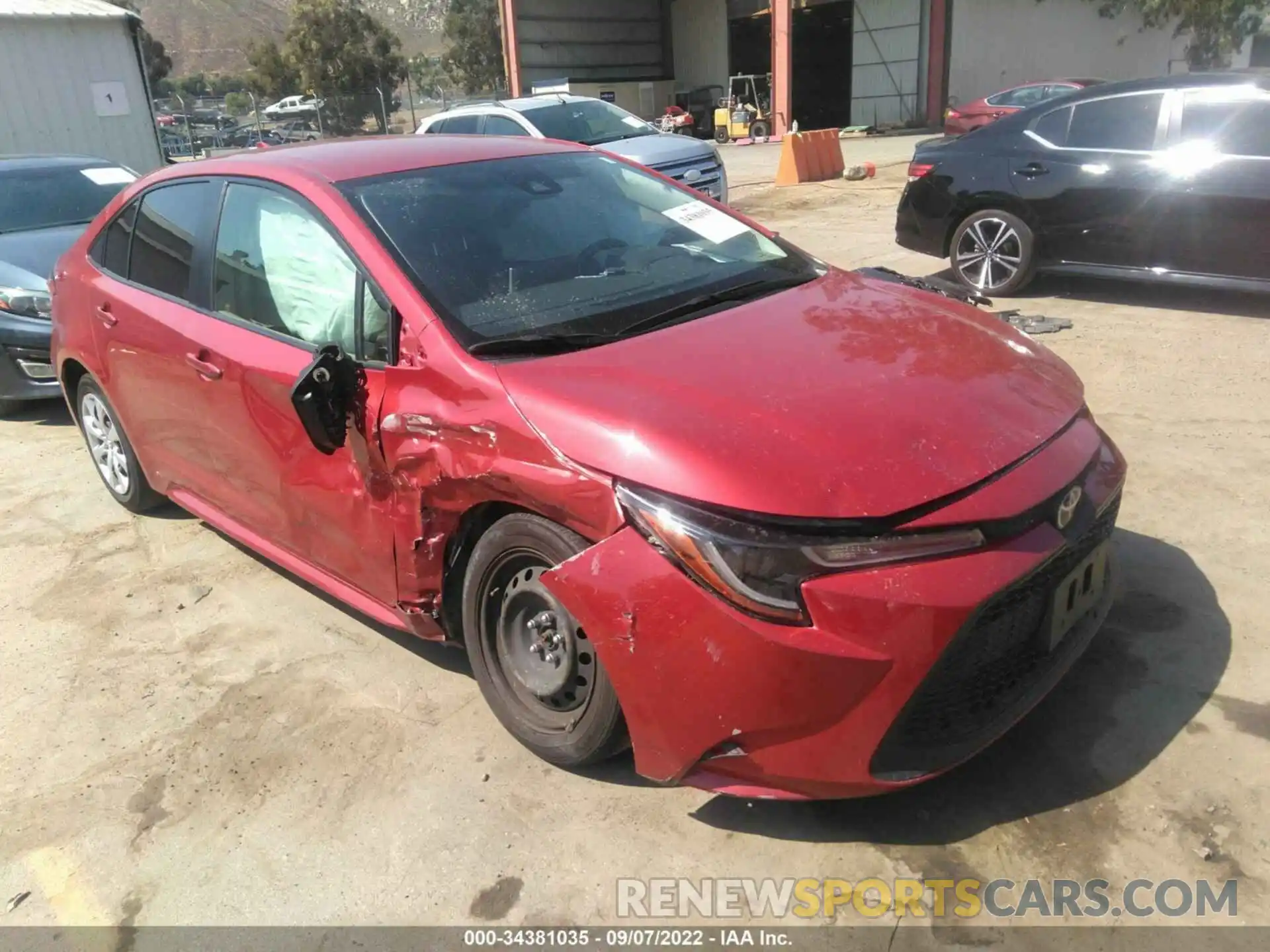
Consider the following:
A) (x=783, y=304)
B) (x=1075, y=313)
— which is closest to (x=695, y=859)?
(x=783, y=304)

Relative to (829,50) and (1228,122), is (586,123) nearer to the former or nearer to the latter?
(1228,122)

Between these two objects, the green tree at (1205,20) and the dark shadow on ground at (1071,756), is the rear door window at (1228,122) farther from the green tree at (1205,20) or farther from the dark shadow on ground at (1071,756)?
the green tree at (1205,20)

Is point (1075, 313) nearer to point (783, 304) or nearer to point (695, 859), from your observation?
point (783, 304)

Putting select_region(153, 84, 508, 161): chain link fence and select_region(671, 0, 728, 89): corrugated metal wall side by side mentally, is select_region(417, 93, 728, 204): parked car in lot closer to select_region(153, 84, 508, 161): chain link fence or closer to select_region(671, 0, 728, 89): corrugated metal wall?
select_region(153, 84, 508, 161): chain link fence

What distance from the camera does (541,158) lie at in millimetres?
3611

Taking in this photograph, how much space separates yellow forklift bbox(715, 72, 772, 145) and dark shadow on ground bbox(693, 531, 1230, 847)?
27614 mm

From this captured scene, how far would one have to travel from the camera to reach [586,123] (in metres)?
12.2

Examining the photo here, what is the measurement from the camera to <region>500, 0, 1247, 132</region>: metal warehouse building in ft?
92.3

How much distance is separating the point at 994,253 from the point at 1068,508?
17.9 ft

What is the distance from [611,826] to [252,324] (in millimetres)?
2050

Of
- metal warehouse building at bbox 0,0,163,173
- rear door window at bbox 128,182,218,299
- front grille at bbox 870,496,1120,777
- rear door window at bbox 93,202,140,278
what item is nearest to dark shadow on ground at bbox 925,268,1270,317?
front grille at bbox 870,496,1120,777

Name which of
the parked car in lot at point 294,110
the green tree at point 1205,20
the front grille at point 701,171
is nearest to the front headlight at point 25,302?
the front grille at point 701,171

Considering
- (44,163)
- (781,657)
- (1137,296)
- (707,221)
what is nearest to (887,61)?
(1137,296)

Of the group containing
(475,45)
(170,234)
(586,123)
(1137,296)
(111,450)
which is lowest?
(1137,296)
